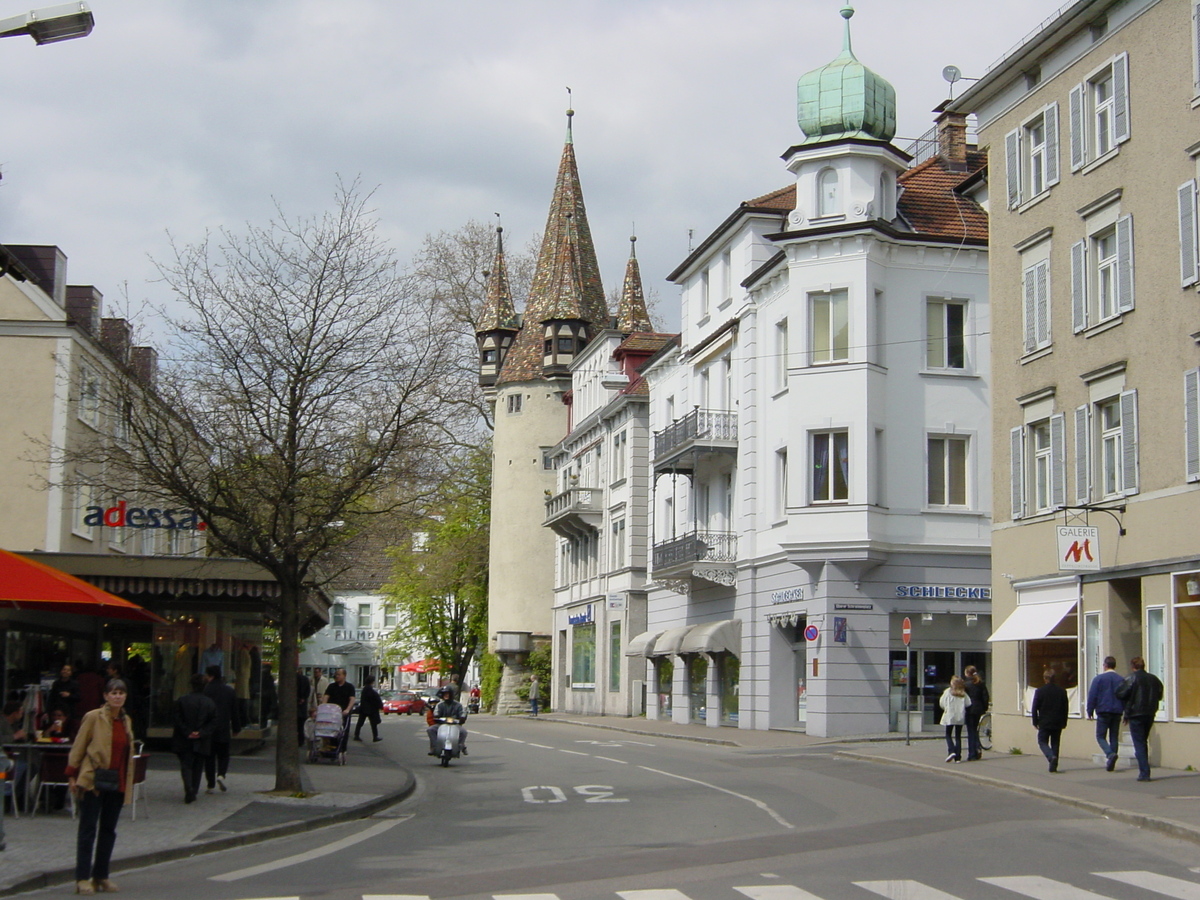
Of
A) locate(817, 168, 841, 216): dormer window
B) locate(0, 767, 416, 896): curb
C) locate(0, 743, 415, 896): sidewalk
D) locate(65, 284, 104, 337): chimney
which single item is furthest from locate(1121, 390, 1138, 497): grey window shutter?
locate(65, 284, 104, 337): chimney

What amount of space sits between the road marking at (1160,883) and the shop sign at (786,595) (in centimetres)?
2363

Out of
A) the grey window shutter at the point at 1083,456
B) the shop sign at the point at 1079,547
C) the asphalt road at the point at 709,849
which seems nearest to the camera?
the asphalt road at the point at 709,849

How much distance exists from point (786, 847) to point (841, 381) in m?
22.1

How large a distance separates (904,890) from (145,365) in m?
14.2

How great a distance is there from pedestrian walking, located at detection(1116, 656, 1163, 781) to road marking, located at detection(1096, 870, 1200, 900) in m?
7.93

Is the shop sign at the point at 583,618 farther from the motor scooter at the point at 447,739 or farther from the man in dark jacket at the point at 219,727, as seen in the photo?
the man in dark jacket at the point at 219,727

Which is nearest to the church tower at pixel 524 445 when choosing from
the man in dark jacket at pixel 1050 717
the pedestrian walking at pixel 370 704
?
the pedestrian walking at pixel 370 704

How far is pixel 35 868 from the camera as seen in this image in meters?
12.6

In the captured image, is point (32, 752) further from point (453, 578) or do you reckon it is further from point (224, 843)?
point (453, 578)

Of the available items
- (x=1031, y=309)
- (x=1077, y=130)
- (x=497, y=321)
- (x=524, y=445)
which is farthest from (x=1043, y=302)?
(x=497, y=321)

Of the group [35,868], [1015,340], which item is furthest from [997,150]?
[35,868]

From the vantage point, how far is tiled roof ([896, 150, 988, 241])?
121ft

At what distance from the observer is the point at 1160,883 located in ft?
38.3

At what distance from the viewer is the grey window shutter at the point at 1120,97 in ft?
77.4
